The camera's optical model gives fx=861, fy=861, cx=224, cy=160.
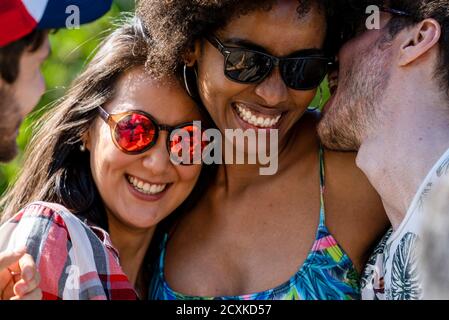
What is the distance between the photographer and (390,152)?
10.2 feet

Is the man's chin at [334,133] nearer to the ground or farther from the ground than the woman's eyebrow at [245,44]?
nearer to the ground

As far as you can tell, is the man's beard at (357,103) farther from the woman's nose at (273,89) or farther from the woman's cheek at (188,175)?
the woman's cheek at (188,175)

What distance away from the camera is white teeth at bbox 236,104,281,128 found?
3.30 m

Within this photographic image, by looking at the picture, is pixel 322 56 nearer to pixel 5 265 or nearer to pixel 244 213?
pixel 244 213

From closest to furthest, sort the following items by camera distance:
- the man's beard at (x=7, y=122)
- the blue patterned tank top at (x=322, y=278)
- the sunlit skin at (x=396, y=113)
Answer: the man's beard at (x=7, y=122), the sunlit skin at (x=396, y=113), the blue patterned tank top at (x=322, y=278)

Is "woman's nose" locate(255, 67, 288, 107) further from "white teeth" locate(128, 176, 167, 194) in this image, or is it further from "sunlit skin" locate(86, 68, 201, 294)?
"white teeth" locate(128, 176, 167, 194)

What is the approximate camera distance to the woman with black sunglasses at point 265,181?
124 inches

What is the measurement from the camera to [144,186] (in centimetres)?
338

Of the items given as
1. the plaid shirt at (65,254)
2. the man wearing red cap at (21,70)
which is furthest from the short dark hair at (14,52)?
the plaid shirt at (65,254)

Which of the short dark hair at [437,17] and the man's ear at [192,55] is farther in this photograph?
the man's ear at [192,55]

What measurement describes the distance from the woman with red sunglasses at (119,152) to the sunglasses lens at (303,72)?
0.43m

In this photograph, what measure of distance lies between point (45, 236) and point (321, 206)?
1119 millimetres

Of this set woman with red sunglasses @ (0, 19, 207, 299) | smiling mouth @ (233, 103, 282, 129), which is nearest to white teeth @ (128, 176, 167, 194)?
woman with red sunglasses @ (0, 19, 207, 299)
